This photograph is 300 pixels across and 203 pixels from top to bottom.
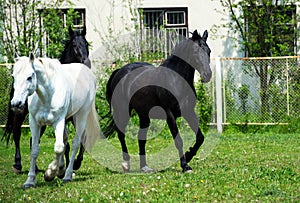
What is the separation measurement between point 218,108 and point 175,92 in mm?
7398

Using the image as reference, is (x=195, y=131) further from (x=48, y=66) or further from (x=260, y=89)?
(x=260, y=89)

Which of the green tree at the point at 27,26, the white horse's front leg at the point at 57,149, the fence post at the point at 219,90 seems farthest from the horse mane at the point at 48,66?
the green tree at the point at 27,26

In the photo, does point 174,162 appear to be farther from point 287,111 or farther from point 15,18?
point 15,18

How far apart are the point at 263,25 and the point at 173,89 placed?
9.85 meters

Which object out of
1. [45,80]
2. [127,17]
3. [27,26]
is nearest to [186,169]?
[45,80]

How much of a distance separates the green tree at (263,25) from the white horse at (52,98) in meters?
10.2

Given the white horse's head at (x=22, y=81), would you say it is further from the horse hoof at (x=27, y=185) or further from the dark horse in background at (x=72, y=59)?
the dark horse in background at (x=72, y=59)

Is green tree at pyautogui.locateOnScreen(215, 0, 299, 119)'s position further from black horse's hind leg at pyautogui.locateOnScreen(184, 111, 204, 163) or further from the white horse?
the white horse

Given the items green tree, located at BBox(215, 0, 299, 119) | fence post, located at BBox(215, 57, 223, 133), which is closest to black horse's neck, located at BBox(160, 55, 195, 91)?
fence post, located at BBox(215, 57, 223, 133)

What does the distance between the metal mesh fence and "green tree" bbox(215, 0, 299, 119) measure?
1.89m

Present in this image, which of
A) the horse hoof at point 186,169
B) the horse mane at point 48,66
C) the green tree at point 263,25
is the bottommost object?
the horse hoof at point 186,169

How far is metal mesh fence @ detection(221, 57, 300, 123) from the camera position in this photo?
16406 mm

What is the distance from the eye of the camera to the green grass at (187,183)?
280 inches

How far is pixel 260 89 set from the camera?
16875 millimetres
